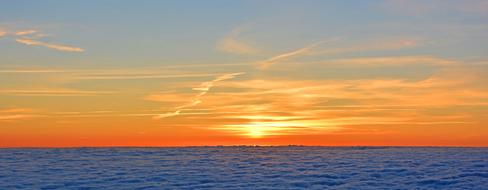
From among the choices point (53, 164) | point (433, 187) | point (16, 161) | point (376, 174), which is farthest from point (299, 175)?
point (16, 161)

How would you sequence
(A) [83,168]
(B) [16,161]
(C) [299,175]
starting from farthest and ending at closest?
1. (B) [16,161]
2. (A) [83,168]
3. (C) [299,175]

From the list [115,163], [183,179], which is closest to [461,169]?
[183,179]

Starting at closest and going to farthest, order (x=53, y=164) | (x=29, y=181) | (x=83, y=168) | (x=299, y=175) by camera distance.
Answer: (x=29, y=181)
(x=299, y=175)
(x=83, y=168)
(x=53, y=164)

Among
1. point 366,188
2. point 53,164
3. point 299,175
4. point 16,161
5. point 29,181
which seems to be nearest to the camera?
point 366,188

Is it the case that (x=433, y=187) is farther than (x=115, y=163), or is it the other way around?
(x=115, y=163)

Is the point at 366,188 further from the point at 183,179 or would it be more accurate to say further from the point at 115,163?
the point at 115,163

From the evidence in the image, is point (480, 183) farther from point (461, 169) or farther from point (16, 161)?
point (16, 161)

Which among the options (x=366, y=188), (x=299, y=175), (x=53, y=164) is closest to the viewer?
(x=366, y=188)

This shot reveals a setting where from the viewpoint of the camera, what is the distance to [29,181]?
38.1 m

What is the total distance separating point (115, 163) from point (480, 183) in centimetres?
2681

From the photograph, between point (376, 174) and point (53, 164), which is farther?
point (53, 164)

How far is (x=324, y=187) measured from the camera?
35031 mm

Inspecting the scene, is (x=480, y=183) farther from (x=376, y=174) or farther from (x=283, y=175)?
(x=283, y=175)

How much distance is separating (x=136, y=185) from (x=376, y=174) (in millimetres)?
14564
